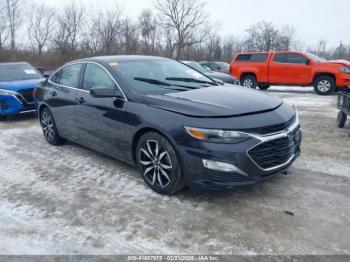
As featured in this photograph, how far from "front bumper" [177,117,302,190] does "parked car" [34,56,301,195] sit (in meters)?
0.01

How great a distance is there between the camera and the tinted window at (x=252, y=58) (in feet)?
48.8

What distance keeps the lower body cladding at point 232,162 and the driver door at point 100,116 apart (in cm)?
114

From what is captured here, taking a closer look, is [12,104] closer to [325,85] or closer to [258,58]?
[258,58]

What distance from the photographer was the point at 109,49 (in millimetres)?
32594

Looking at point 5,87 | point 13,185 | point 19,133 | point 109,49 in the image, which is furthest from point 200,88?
point 109,49

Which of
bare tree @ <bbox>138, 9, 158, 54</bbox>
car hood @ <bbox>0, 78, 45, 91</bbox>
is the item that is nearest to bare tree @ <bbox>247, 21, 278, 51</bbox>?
bare tree @ <bbox>138, 9, 158, 54</bbox>

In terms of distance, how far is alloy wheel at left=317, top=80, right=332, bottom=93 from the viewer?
12947 millimetres

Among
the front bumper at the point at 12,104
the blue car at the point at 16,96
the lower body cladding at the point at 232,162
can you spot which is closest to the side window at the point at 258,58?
the blue car at the point at 16,96

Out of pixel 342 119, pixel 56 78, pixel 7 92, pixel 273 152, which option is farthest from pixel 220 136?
pixel 7 92

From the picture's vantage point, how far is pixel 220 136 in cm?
330

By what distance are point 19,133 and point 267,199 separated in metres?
5.63

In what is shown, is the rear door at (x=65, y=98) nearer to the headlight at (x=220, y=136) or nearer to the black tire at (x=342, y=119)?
the headlight at (x=220, y=136)

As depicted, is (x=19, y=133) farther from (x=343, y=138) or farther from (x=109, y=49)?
(x=109, y=49)

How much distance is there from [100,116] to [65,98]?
45.3 inches
